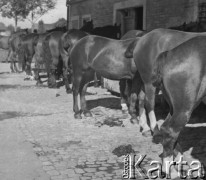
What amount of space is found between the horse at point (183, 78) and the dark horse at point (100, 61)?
9.59ft

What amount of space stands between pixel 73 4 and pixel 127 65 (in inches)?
636

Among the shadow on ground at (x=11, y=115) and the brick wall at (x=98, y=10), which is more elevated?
the brick wall at (x=98, y=10)

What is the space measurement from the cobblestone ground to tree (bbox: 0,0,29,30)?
3736 cm

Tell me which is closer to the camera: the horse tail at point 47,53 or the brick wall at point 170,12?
the brick wall at point 170,12

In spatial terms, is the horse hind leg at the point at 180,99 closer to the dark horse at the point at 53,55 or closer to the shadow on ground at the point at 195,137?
the shadow on ground at the point at 195,137

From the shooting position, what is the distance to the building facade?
12.0 meters

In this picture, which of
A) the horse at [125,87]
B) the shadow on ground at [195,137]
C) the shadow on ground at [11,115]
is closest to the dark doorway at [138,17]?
the horse at [125,87]

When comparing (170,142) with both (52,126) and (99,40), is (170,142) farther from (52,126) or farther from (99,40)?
(99,40)

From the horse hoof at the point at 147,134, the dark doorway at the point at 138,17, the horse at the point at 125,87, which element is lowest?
the horse hoof at the point at 147,134

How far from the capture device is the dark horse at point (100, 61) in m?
7.36

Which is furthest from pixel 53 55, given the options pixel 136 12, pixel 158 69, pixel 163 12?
pixel 158 69

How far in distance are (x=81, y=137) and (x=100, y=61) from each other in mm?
1926

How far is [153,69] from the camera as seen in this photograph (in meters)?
4.47

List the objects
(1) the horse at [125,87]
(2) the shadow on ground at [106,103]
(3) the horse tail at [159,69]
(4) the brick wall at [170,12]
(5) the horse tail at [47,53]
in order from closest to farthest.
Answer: (3) the horse tail at [159,69] → (1) the horse at [125,87] → (2) the shadow on ground at [106,103] → (4) the brick wall at [170,12] → (5) the horse tail at [47,53]
